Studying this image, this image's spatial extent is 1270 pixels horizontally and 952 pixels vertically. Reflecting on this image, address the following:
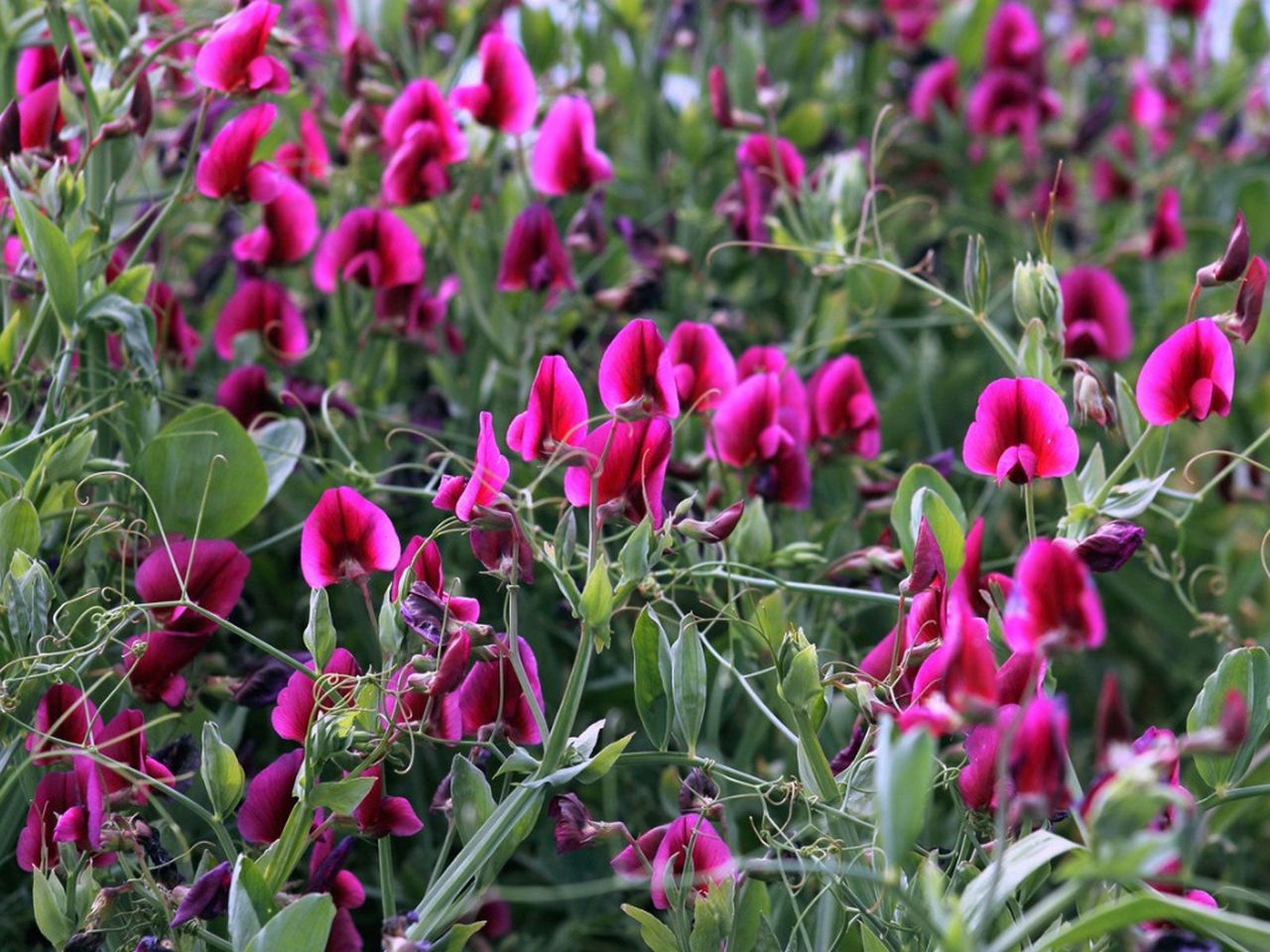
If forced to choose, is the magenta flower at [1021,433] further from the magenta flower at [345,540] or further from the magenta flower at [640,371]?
the magenta flower at [345,540]

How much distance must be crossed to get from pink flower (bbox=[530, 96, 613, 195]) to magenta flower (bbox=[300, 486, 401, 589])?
18.7 inches

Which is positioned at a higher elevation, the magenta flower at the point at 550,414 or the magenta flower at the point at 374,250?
the magenta flower at the point at 550,414

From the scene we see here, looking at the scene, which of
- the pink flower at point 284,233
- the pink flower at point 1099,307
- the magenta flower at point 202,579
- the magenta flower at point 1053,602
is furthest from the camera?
the pink flower at point 1099,307

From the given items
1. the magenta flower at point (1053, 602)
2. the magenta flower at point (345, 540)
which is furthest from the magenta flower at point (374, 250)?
the magenta flower at point (1053, 602)

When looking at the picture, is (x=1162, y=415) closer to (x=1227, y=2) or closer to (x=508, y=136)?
(x=508, y=136)

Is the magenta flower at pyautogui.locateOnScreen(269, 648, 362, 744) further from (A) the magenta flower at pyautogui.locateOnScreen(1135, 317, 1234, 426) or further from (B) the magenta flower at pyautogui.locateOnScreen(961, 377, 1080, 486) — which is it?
(A) the magenta flower at pyautogui.locateOnScreen(1135, 317, 1234, 426)

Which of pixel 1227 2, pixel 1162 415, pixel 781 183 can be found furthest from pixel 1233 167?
pixel 1162 415

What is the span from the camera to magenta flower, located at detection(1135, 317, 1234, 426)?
820 mm

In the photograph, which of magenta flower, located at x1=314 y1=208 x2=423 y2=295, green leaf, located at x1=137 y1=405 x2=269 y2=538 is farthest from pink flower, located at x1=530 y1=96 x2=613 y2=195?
green leaf, located at x1=137 y1=405 x2=269 y2=538

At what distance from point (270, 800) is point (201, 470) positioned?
0.25 meters

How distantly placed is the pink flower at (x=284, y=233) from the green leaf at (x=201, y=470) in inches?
9.1

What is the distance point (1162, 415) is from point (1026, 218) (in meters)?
1.03

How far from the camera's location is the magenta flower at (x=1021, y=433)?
79 centimetres

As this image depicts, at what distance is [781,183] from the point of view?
117 centimetres
